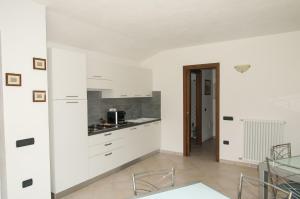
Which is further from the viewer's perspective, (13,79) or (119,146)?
(119,146)

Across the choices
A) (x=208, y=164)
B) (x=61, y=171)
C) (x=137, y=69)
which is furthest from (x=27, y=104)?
(x=208, y=164)

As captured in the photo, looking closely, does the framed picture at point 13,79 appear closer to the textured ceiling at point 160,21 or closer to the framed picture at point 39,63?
the framed picture at point 39,63

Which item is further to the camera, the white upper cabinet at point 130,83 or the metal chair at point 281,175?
the white upper cabinet at point 130,83

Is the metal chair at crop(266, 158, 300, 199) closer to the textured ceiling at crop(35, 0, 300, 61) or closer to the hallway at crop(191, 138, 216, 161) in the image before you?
the textured ceiling at crop(35, 0, 300, 61)

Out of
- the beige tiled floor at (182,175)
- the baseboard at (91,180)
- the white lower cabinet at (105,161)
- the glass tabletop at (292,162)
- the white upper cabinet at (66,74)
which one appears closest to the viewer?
the glass tabletop at (292,162)

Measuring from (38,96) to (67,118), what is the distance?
0.64 m

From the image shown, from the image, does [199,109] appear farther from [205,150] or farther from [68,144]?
[68,144]

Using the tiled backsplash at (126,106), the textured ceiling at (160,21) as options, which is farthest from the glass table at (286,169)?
the tiled backsplash at (126,106)

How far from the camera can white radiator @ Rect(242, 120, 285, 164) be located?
153 inches

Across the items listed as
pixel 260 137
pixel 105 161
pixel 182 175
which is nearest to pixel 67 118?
pixel 105 161

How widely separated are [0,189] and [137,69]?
10.7 ft

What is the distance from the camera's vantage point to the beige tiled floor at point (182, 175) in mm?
3162

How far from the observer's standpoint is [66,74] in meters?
3.06

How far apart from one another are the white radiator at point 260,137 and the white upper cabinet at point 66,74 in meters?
3.10
